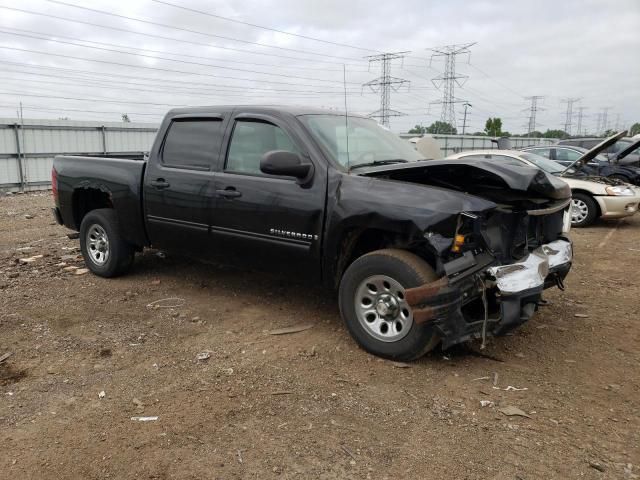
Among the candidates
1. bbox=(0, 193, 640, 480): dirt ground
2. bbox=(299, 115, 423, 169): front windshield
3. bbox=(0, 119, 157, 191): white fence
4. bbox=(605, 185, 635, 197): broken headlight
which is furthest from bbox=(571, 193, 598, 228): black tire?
bbox=(0, 119, 157, 191): white fence

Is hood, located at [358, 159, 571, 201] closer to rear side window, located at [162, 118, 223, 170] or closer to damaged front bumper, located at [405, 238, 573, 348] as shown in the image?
damaged front bumper, located at [405, 238, 573, 348]

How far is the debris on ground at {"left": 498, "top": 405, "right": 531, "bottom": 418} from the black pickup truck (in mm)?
503

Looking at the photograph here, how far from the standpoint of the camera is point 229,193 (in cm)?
469

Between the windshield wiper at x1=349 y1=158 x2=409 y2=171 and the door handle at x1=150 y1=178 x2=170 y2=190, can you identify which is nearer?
the windshield wiper at x1=349 y1=158 x2=409 y2=171

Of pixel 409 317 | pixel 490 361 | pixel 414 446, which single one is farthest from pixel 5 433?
pixel 490 361

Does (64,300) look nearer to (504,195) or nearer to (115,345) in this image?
(115,345)

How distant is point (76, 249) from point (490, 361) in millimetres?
6111

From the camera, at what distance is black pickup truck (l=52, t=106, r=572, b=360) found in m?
3.62

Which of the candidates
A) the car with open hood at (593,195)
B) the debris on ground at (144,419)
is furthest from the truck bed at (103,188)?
the car with open hood at (593,195)

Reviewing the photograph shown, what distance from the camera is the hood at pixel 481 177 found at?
365 centimetres

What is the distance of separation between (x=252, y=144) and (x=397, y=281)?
6.17 ft

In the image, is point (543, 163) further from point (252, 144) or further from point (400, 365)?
point (400, 365)

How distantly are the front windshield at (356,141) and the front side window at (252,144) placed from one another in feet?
0.87

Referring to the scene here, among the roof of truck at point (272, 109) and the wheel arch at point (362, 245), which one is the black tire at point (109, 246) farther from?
the wheel arch at point (362, 245)
